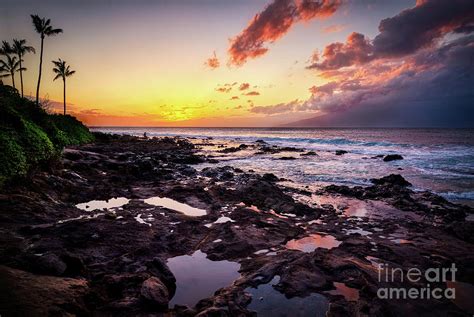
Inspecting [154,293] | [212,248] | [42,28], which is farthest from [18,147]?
[42,28]

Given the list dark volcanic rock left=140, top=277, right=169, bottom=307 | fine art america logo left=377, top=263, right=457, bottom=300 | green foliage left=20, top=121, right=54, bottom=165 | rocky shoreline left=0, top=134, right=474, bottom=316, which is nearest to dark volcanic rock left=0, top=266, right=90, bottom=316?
rocky shoreline left=0, top=134, right=474, bottom=316

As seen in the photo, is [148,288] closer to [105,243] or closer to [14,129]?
[105,243]

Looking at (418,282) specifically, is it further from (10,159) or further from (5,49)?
(5,49)

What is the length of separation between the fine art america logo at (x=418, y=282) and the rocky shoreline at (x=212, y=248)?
0.52ft

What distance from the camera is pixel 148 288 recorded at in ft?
13.9

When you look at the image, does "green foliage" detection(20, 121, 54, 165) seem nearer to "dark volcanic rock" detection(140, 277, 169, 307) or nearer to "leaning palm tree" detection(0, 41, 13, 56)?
"dark volcanic rock" detection(140, 277, 169, 307)

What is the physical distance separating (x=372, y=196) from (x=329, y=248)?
23.9ft

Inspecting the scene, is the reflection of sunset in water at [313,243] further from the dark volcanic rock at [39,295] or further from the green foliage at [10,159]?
the green foliage at [10,159]

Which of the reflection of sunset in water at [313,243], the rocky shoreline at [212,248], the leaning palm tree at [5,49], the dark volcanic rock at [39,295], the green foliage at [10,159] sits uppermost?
the leaning palm tree at [5,49]

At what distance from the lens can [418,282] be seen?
5066mm

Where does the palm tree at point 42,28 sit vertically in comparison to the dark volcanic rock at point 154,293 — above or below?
above

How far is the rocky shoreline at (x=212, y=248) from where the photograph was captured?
4.11m

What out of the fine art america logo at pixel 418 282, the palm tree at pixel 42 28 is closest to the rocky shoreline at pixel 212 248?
the fine art america logo at pixel 418 282

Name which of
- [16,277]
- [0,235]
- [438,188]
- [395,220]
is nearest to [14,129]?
[0,235]
